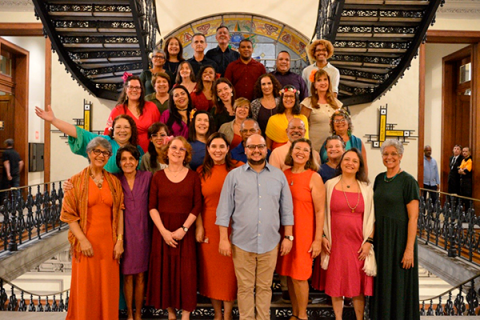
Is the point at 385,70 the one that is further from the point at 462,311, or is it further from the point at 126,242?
the point at 126,242

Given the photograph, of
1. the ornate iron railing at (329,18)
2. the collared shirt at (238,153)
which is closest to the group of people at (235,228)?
the collared shirt at (238,153)

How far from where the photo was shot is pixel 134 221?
9.80 feet

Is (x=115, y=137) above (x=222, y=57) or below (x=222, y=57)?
below

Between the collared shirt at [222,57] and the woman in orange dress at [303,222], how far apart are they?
242 cm

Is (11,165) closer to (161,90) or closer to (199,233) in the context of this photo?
(161,90)

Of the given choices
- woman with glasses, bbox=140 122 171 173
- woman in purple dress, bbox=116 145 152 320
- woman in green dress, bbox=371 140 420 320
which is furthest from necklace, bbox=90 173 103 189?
woman in green dress, bbox=371 140 420 320

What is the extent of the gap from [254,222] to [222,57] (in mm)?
2908

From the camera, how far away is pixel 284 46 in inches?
389

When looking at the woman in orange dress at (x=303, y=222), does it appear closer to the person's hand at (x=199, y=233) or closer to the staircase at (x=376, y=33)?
the person's hand at (x=199, y=233)

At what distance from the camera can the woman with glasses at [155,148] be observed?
3.31 metres

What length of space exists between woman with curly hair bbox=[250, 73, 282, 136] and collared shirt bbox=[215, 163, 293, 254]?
1.07 meters

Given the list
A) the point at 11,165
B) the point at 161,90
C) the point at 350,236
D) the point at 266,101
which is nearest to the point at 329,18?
the point at 266,101

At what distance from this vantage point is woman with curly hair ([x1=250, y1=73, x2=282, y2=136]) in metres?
3.85

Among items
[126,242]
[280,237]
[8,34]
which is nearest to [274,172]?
[280,237]
